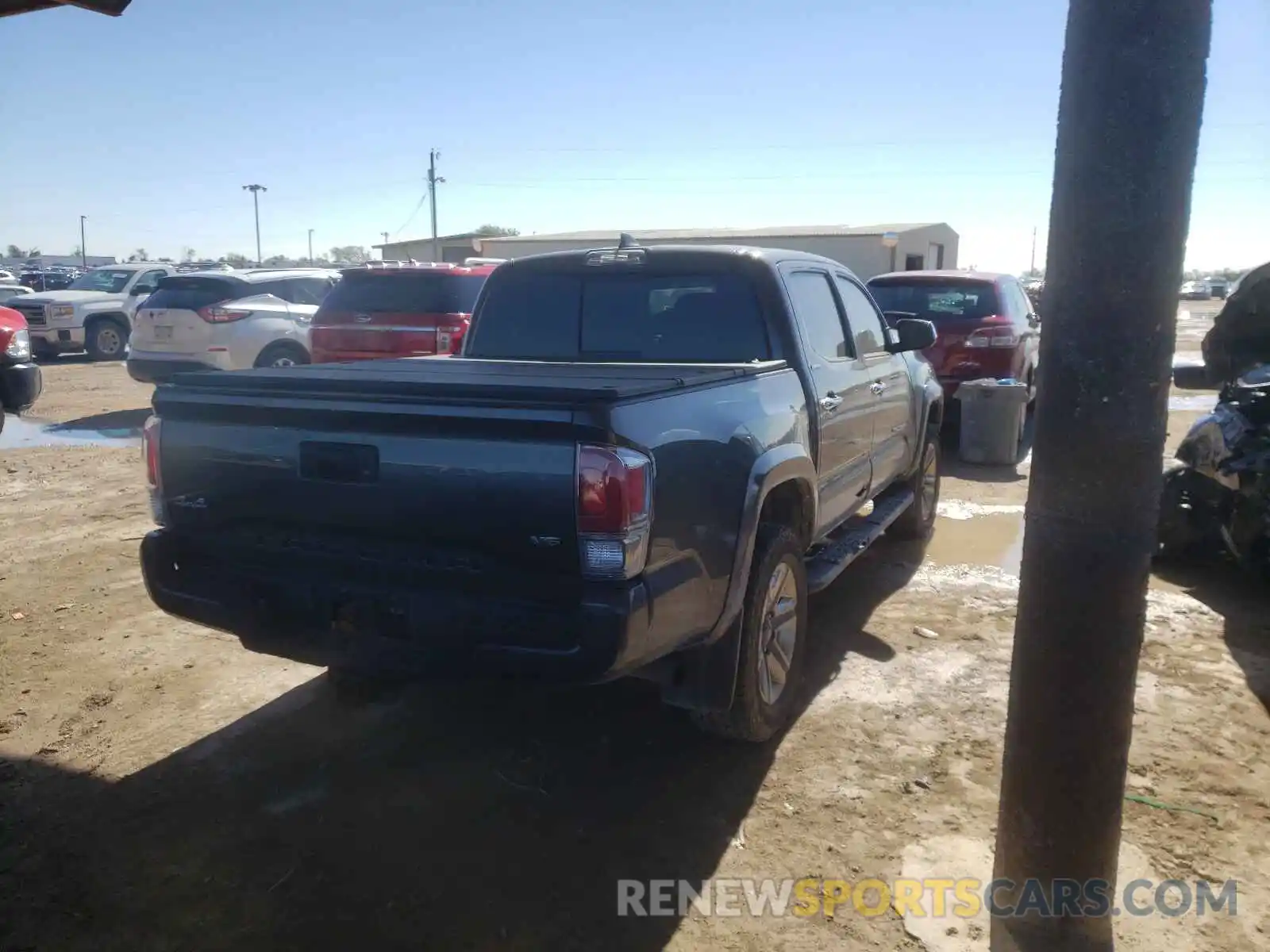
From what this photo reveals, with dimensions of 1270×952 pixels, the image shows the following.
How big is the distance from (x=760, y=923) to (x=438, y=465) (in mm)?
1651

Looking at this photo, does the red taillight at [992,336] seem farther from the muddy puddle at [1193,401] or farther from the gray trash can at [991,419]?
the muddy puddle at [1193,401]

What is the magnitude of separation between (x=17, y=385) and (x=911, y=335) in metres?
7.65

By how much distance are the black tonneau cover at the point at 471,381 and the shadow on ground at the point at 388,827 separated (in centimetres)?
90

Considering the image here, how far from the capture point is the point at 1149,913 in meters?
2.92

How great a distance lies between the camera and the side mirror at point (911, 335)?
5762 millimetres

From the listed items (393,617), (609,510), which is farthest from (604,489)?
(393,617)

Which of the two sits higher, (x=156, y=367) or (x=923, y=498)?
(x=156, y=367)

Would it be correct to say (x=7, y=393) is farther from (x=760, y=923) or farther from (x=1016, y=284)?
(x=1016, y=284)

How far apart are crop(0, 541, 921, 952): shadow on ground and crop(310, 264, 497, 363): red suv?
5.47 m

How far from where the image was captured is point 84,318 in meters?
19.0

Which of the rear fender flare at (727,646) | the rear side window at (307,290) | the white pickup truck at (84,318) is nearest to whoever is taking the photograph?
the rear fender flare at (727,646)

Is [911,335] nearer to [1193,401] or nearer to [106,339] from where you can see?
[1193,401]

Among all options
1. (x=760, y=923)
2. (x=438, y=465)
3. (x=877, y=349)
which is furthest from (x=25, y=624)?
(x=877, y=349)

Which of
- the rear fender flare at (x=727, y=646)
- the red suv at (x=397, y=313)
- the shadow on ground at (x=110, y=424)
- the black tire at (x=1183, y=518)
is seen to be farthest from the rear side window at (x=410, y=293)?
the rear fender flare at (x=727, y=646)
